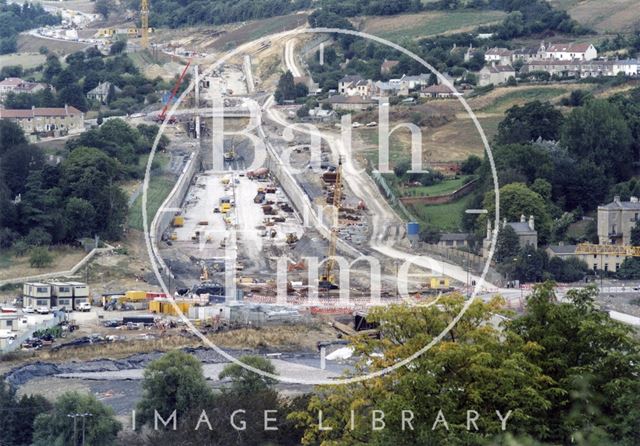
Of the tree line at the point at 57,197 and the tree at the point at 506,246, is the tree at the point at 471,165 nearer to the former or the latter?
the tree line at the point at 57,197

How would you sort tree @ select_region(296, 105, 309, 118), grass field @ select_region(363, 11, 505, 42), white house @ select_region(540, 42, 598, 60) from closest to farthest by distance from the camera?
tree @ select_region(296, 105, 309, 118)
white house @ select_region(540, 42, 598, 60)
grass field @ select_region(363, 11, 505, 42)

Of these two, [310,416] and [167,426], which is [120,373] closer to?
[167,426]

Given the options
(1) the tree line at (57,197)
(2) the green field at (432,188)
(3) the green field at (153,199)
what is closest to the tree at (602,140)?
(2) the green field at (432,188)

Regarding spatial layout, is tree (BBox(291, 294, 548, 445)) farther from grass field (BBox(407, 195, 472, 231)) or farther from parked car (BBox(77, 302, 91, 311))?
grass field (BBox(407, 195, 472, 231))

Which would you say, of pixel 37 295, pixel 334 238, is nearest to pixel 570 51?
pixel 334 238

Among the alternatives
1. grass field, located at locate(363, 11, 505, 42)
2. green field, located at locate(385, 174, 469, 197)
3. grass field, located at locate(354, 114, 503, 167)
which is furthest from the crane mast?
grass field, located at locate(363, 11, 505, 42)
